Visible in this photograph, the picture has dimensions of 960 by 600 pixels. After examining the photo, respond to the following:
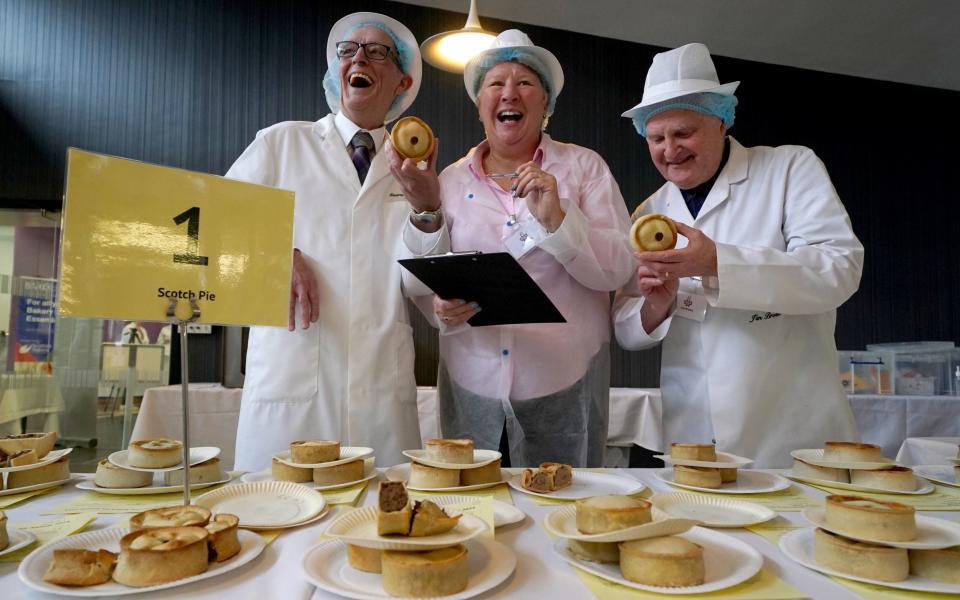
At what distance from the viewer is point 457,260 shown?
148 centimetres

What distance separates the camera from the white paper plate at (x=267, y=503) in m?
0.99

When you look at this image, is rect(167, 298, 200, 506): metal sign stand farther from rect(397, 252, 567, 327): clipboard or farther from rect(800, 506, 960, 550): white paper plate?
rect(800, 506, 960, 550): white paper plate

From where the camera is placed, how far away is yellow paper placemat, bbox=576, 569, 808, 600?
718mm

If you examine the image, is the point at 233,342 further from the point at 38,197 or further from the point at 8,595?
the point at 38,197

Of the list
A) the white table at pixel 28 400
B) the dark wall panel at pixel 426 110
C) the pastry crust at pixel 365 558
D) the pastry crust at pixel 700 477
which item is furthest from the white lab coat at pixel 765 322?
the white table at pixel 28 400

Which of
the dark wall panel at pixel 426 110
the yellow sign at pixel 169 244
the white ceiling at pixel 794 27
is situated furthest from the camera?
the dark wall panel at pixel 426 110

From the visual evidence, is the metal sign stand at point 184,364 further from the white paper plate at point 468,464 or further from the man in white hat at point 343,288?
the man in white hat at point 343,288

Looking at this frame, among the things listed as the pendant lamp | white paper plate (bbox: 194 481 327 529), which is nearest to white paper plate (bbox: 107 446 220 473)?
white paper plate (bbox: 194 481 327 529)

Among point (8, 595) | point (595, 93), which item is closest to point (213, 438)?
point (8, 595)

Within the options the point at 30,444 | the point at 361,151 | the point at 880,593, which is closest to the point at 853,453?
the point at 880,593

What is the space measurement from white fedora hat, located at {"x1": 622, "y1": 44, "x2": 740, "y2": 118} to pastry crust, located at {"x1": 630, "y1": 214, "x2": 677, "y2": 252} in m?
0.47

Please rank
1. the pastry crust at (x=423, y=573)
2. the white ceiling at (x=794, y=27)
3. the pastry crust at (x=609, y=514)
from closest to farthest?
the pastry crust at (x=423, y=573) < the pastry crust at (x=609, y=514) < the white ceiling at (x=794, y=27)

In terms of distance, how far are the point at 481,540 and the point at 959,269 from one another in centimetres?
705

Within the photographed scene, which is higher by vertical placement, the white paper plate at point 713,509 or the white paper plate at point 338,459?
the white paper plate at point 338,459
